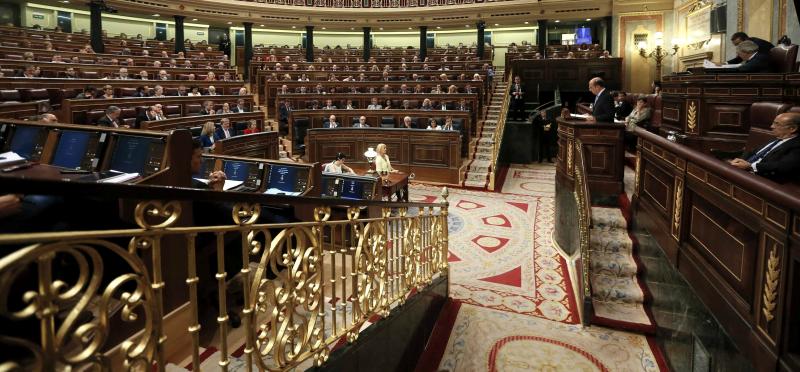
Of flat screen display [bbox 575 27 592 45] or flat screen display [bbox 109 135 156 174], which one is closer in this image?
flat screen display [bbox 109 135 156 174]

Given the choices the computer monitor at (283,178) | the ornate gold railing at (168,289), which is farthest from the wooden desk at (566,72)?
the ornate gold railing at (168,289)

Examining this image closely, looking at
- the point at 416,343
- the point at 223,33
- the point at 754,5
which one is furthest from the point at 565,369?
the point at 223,33

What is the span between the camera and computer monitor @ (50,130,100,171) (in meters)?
3.51

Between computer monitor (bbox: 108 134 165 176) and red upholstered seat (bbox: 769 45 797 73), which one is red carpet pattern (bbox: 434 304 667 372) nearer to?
computer monitor (bbox: 108 134 165 176)

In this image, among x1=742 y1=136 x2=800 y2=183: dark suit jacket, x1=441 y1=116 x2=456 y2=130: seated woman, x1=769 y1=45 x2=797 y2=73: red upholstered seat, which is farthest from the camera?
x1=441 y1=116 x2=456 y2=130: seated woman

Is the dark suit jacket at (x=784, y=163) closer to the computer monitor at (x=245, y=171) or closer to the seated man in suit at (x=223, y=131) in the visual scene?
the computer monitor at (x=245, y=171)

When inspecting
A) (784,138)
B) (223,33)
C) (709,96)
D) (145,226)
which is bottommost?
(145,226)

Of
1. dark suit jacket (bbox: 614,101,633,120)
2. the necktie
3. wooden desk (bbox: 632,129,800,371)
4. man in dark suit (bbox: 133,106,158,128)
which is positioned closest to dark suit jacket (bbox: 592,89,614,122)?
wooden desk (bbox: 632,129,800,371)

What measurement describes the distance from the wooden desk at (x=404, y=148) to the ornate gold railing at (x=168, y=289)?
5.83 meters

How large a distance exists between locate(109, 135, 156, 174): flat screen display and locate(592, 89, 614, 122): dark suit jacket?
4.51 m

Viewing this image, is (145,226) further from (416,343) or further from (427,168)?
(427,168)

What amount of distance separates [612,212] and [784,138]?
7.51ft

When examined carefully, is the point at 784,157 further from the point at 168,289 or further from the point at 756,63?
the point at 168,289

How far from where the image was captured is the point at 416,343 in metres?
3.27
